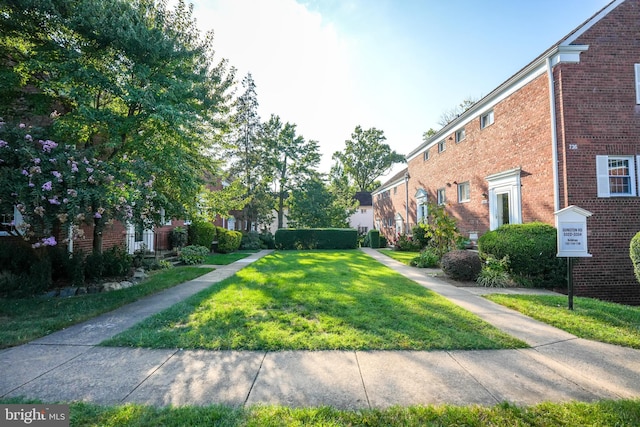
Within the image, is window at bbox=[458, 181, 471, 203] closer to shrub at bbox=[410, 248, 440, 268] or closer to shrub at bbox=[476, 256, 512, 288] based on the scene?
shrub at bbox=[410, 248, 440, 268]

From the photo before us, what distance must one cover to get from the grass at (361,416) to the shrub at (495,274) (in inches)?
237

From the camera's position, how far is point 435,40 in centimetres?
905

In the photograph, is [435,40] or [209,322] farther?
[435,40]

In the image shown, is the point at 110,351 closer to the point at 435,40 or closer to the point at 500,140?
the point at 435,40

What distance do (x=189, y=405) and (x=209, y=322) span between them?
2269mm

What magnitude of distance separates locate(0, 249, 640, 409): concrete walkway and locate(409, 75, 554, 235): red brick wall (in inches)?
279

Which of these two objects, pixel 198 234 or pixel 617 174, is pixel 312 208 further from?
pixel 617 174

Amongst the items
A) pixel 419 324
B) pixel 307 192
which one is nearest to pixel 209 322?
pixel 419 324

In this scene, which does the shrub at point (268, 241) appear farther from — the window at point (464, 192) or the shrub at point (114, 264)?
the shrub at point (114, 264)

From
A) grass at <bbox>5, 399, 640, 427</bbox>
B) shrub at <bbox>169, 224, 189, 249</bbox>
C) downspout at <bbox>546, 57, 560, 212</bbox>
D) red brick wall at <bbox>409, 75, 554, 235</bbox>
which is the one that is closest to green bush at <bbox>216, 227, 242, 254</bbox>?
shrub at <bbox>169, 224, 189, 249</bbox>

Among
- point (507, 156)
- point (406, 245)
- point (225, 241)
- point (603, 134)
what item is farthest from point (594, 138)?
point (225, 241)

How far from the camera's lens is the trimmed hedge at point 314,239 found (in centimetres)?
2145

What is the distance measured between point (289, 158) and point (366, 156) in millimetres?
21269

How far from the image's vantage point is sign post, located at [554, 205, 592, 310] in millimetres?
5672
